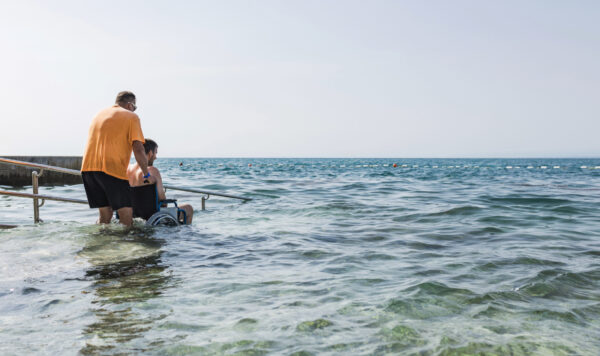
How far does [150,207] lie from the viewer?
6.86 meters

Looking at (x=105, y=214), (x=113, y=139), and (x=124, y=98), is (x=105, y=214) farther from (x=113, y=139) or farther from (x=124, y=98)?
(x=124, y=98)

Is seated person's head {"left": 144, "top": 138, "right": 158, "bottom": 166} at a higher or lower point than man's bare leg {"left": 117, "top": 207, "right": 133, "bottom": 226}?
higher

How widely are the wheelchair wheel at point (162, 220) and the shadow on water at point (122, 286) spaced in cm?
29

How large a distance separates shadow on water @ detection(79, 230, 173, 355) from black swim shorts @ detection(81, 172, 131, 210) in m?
0.52

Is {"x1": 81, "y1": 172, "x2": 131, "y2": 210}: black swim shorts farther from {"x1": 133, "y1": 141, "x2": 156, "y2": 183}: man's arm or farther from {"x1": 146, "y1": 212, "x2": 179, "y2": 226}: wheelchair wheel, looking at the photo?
{"x1": 146, "y1": 212, "x2": 179, "y2": 226}: wheelchair wheel

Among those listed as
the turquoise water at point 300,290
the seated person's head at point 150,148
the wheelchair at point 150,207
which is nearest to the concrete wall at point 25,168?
the turquoise water at point 300,290

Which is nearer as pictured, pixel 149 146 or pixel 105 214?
pixel 105 214

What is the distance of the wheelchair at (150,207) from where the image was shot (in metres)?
6.76

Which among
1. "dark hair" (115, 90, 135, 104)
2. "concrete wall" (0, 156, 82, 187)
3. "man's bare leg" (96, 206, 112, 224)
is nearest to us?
"dark hair" (115, 90, 135, 104)

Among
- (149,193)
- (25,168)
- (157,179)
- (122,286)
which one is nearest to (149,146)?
(157,179)

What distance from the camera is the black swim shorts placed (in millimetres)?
5789

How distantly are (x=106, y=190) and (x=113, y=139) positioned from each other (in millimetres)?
658

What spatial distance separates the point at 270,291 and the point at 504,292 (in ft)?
6.54

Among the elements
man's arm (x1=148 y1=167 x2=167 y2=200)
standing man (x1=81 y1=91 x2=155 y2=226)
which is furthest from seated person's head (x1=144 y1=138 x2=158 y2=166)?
standing man (x1=81 y1=91 x2=155 y2=226)
